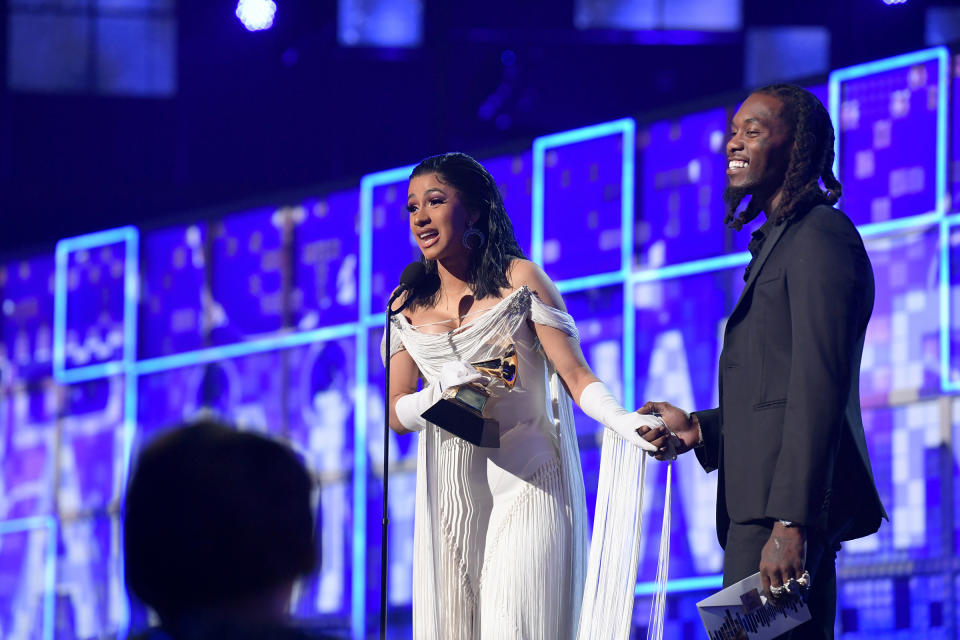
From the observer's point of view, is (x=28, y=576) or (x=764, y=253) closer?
(x=764, y=253)

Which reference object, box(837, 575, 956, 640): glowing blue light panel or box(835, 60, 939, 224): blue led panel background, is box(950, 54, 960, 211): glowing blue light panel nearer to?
box(835, 60, 939, 224): blue led panel background

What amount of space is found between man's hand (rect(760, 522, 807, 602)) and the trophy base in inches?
37.6

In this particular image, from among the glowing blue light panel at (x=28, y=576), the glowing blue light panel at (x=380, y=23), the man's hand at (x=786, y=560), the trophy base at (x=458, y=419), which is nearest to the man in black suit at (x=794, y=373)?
the man's hand at (x=786, y=560)

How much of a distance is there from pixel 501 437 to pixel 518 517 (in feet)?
0.71

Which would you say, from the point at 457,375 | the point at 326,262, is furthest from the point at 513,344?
the point at 326,262

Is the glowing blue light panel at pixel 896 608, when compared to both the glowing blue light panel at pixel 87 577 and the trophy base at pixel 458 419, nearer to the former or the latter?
the trophy base at pixel 458 419

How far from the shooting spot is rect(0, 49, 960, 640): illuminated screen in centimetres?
504

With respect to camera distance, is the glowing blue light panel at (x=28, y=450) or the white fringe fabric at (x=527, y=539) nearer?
the white fringe fabric at (x=527, y=539)

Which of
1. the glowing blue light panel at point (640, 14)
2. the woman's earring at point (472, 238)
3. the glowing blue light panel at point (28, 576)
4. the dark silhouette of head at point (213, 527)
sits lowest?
the glowing blue light panel at point (28, 576)

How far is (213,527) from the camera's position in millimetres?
1334

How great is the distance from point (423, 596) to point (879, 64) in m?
2.96

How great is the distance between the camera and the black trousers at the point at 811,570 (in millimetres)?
2674

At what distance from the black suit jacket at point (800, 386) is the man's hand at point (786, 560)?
0.12 ft

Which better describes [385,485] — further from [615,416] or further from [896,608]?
[896,608]
